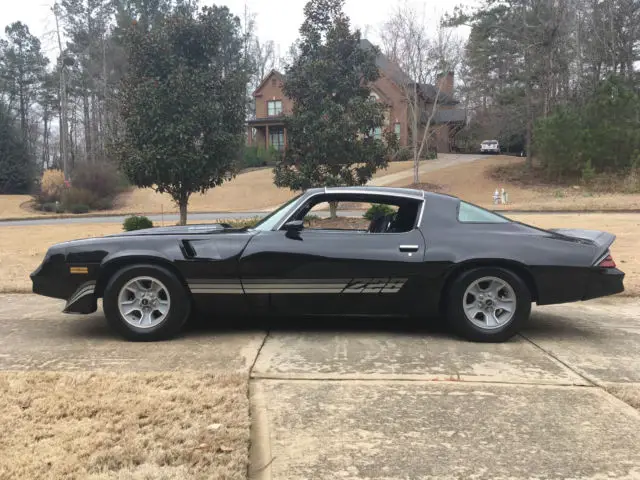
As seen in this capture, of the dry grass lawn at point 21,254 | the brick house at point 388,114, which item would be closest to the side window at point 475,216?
the dry grass lawn at point 21,254

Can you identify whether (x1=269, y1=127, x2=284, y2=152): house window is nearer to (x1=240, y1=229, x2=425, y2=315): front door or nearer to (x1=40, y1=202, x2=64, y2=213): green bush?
(x1=40, y1=202, x2=64, y2=213): green bush

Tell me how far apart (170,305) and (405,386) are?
2142 millimetres

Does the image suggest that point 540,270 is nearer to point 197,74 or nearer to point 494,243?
point 494,243

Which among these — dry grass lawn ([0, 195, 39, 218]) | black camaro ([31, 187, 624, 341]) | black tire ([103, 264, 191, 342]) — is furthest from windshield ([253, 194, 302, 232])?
dry grass lawn ([0, 195, 39, 218])

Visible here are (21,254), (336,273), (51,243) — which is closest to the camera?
(336,273)

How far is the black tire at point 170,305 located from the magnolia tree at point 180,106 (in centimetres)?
863

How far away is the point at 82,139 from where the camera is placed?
2554 inches

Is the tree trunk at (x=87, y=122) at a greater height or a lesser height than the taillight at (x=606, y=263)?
greater

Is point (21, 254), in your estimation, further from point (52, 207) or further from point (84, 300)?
point (52, 207)

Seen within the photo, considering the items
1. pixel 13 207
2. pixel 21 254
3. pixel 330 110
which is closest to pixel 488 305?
pixel 21 254

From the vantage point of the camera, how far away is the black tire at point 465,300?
4.75 meters

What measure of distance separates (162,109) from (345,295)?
9654mm

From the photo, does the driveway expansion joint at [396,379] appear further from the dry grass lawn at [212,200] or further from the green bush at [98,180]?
the green bush at [98,180]

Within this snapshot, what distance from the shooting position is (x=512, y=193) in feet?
106
